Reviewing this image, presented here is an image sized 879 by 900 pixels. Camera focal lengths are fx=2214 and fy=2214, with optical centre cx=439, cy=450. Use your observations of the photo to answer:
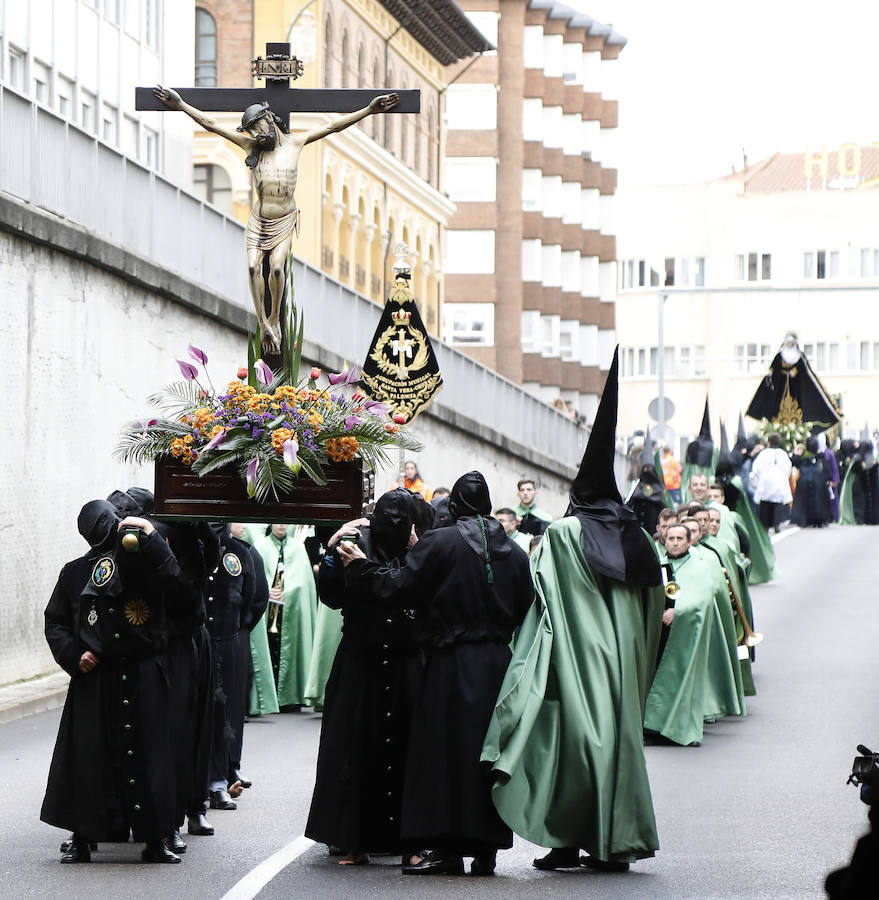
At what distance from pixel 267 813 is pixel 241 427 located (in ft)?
9.97

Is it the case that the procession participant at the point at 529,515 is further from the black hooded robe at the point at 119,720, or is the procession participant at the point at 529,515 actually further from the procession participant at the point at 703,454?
the procession participant at the point at 703,454

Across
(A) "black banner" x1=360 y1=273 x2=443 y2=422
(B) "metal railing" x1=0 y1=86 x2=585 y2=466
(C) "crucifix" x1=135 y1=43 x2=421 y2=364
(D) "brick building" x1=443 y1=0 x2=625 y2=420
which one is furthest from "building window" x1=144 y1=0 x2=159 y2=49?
(D) "brick building" x1=443 y1=0 x2=625 y2=420

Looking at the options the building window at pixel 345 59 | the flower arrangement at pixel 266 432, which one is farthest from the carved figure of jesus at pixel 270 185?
the building window at pixel 345 59

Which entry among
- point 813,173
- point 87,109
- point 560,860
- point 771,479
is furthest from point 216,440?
point 813,173

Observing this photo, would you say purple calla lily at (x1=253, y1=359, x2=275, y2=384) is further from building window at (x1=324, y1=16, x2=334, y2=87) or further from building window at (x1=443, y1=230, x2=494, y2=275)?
building window at (x1=443, y1=230, x2=494, y2=275)

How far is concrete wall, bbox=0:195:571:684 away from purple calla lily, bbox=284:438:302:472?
10.3m

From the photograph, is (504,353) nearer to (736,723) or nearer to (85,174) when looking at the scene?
(85,174)

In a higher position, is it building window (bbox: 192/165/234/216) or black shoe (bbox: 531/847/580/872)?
building window (bbox: 192/165/234/216)

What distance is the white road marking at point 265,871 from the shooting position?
31.6ft

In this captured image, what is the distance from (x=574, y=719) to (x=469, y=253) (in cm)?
7155

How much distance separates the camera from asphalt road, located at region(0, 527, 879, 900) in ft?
32.4

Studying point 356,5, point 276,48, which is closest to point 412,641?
point 276,48

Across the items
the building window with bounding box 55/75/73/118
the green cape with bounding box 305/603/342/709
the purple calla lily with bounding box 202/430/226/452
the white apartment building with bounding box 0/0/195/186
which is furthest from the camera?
the building window with bounding box 55/75/73/118

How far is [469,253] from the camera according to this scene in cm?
8144
